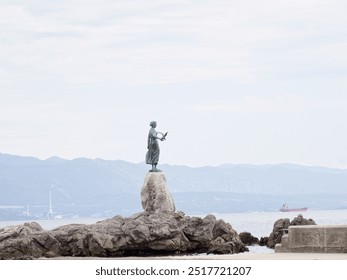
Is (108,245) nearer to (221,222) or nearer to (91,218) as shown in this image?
(221,222)

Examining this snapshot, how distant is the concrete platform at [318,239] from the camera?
2152 centimetres

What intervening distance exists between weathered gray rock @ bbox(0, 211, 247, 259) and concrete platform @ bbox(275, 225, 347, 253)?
424 inches

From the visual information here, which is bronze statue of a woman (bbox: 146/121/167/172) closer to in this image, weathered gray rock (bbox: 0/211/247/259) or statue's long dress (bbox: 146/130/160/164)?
statue's long dress (bbox: 146/130/160/164)

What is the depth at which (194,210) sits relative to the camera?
618 ft

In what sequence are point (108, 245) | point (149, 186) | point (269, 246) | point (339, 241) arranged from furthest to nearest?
point (269, 246) → point (149, 186) → point (108, 245) → point (339, 241)

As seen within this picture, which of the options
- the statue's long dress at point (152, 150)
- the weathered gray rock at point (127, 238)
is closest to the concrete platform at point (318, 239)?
the weathered gray rock at point (127, 238)

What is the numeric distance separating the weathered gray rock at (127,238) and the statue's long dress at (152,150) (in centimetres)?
201

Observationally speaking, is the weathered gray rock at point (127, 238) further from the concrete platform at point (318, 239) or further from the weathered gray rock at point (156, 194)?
the concrete platform at point (318, 239)

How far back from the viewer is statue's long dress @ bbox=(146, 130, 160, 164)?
38219mm

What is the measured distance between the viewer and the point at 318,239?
21.7 metres

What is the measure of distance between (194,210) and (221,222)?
150351 millimetres

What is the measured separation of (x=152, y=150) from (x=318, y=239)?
55.8ft

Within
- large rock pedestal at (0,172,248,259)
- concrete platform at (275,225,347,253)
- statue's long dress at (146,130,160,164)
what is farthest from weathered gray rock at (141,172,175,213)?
concrete platform at (275,225,347,253)
